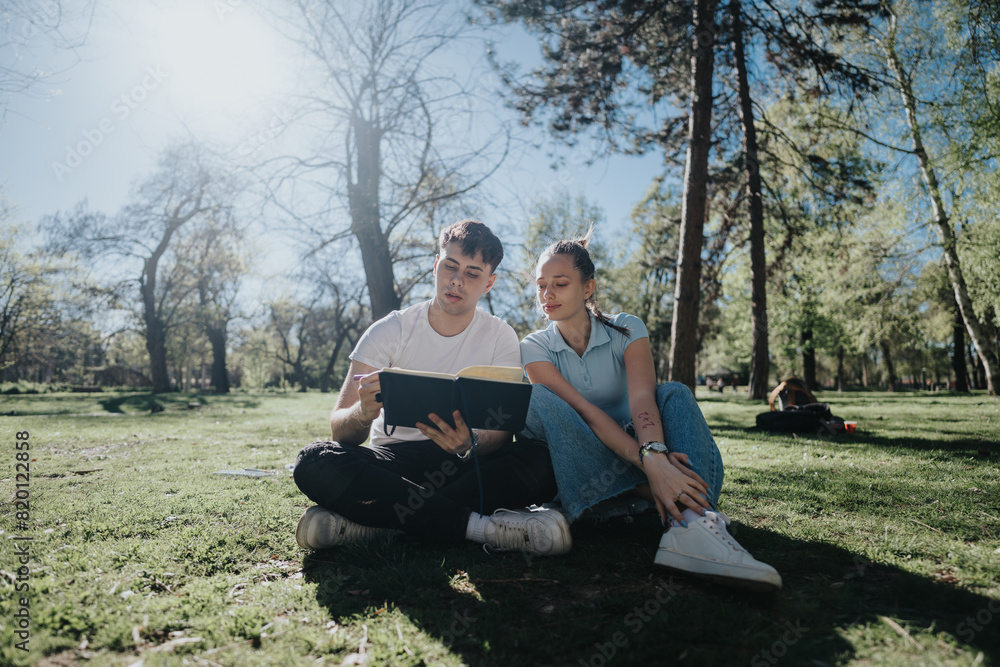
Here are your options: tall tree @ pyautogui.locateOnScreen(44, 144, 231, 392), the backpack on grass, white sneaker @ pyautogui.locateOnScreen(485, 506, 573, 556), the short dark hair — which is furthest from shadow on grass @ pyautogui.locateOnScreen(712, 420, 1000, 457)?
tall tree @ pyautogui.locateOnScreen(44, 144, 231, 392)

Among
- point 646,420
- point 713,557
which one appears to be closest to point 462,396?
point 646,420

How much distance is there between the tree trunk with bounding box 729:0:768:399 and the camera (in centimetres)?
984

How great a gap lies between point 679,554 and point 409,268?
10.9 meters

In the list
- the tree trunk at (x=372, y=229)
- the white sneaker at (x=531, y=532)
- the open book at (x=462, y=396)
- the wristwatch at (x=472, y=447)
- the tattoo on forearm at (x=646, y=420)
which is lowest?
the white sneaker at (x=531, y=532)

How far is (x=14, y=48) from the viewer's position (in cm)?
365

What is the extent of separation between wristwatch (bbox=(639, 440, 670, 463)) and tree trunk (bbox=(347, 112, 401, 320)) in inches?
257

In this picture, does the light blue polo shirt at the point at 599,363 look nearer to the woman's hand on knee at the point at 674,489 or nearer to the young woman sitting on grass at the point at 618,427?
the young woman sitting on grass at the point at 618,427

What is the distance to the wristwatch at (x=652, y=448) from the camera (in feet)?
7.45

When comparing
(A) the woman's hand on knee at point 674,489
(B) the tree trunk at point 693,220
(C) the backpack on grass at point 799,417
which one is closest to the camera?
(A) the woman's hand on knee at point 674,489

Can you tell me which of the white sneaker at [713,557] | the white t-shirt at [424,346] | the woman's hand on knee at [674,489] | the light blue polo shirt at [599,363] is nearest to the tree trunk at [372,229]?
the white t-shirt at [424,346]

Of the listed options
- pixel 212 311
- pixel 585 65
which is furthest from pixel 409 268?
pixel 212 311

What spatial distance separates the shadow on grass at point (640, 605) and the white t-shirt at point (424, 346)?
0.81 meters

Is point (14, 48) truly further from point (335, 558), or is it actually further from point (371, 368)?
point (335, 558)

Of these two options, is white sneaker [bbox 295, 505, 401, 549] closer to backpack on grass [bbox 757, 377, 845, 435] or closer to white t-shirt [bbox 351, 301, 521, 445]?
white t-shirt [bbox 351, 301, 521, 445]
